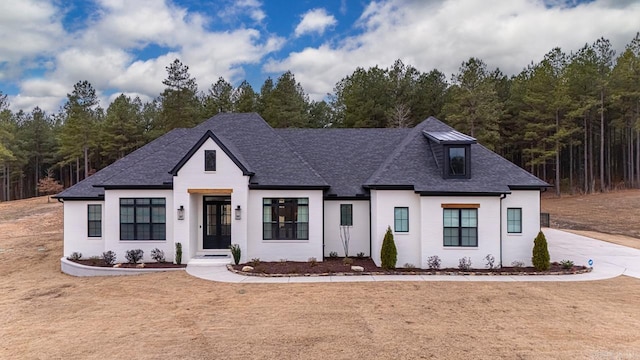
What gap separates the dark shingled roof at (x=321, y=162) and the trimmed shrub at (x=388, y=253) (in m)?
2.32

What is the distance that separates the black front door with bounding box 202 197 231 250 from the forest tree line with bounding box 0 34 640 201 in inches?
→ 977

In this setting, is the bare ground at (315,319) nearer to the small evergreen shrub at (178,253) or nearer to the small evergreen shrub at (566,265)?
the small evergreen shrub at (178,253)

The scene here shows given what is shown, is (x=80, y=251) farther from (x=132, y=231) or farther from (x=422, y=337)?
(x=422, y=337)

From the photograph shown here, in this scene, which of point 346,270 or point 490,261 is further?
point 490,261

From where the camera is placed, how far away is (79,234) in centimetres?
1772

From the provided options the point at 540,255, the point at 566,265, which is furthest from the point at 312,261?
the point at 566,265

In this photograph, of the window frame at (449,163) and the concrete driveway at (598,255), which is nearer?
the concrete driveway at (598,255)

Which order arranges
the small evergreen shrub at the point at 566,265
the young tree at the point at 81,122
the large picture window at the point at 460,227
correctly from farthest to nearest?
the young tree at the point at 81,122, the large picture window at the point at 460,227, the small evergreen shrub at the point at 566,265

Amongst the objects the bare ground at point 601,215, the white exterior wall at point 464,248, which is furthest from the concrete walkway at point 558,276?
the bare ground at point 601,215

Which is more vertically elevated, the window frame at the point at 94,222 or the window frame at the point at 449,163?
the window frame at the point at 449,163

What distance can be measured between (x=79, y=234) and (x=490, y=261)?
744 inches

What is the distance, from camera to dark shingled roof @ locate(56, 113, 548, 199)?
1633 centimetres

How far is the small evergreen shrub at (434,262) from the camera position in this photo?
15.5 meters

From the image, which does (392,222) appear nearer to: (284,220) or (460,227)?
(460,227)
